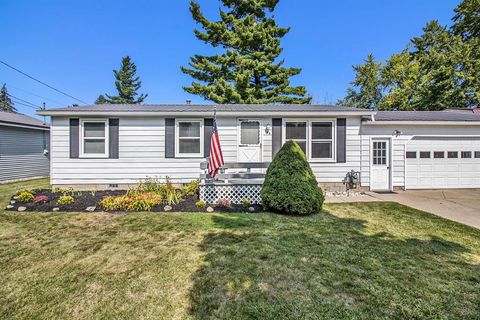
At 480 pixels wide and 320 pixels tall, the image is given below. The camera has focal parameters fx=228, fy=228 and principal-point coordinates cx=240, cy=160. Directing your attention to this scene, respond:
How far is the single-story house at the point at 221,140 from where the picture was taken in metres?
8.05

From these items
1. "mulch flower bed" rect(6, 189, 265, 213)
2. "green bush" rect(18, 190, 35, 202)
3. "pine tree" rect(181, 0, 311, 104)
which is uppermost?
"pine tree" rect(181, 0, 311, 104)

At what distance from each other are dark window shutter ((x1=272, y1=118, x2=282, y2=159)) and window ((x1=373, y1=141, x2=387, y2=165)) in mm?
3637

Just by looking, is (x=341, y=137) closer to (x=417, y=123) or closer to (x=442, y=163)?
(x=417, y=123)

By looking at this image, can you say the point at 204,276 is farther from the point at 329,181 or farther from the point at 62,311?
the point at 329,181

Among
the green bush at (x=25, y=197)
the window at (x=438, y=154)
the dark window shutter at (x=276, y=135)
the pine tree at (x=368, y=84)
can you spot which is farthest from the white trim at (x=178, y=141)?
the pine tree at (x=368, y=84)

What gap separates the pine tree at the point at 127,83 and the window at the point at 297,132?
35743 mm

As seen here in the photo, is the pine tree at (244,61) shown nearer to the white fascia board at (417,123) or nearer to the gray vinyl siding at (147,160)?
the gray vinyl siding at (147,160)

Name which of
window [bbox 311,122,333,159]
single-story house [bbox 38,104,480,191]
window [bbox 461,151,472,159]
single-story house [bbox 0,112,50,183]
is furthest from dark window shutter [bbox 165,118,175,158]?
window [bbox 461,151,472,159]

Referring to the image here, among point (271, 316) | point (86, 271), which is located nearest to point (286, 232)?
point (271, 316)

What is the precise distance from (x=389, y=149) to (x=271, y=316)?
8611mm

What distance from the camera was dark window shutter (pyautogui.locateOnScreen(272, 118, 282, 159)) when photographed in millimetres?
8320

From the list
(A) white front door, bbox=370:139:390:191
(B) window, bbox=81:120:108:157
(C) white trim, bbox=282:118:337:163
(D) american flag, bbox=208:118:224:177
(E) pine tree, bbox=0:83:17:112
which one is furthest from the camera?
(E) pine tree, bbox=0:83:17:112

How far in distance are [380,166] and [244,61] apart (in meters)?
11.6

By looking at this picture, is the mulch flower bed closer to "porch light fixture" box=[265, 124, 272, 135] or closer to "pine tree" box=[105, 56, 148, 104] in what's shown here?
"porch light fixture" box=[265, 124, 272, 135]
